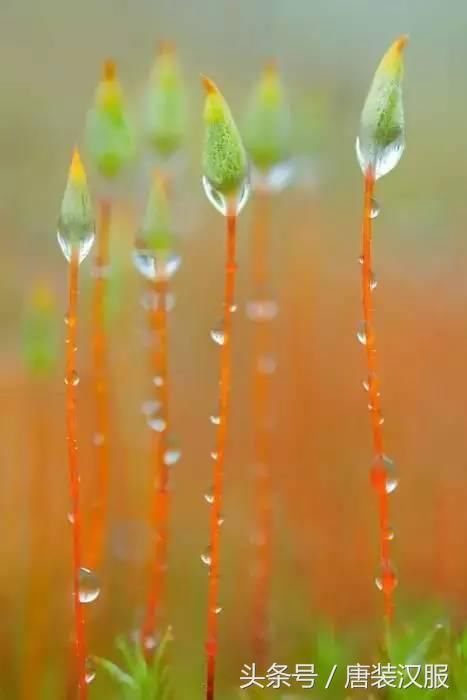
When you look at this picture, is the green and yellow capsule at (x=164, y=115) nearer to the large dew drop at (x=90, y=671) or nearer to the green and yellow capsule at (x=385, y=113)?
the green and yellow capsule at (x=385, y=113)

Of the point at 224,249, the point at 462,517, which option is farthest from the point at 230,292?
the point at 462,517

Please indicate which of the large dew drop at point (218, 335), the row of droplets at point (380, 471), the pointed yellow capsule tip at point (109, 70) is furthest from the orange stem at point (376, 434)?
the pointed yellow capsule tip at point (109, 70)

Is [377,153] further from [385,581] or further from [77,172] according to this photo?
[385,581]

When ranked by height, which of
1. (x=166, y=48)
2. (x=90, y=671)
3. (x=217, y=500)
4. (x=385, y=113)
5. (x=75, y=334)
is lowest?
(x=90, y=671)

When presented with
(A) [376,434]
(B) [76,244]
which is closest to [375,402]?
(A) [376,434]

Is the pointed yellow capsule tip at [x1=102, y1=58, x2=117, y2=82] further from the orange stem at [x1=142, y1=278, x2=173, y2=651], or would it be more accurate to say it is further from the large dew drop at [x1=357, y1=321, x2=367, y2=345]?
the large dew drop at [x1=357, y1=321, x2=367, y2=345]

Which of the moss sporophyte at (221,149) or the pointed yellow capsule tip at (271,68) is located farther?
the pointed yellow capsule tip at (271,68)
